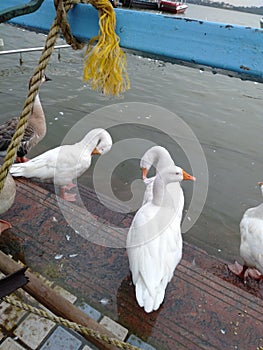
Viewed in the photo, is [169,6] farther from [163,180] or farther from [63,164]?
[163,180]

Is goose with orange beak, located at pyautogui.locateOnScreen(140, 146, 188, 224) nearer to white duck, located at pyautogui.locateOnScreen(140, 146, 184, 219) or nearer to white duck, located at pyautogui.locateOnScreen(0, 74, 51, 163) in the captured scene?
white duck, located at pyautogui.locateOnScreen(140, 146, 184, 219)

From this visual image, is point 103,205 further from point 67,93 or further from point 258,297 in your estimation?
point 67,93

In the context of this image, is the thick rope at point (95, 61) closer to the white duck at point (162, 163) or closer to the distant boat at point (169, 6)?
the white duck at point (162, 163)

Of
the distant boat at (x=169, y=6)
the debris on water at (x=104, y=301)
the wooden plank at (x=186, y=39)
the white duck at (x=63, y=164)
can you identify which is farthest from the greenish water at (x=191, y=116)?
the distant boat at (x=169, y=6)

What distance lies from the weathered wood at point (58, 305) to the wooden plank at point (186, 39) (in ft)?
3.88

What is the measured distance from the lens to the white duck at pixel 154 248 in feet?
6.91

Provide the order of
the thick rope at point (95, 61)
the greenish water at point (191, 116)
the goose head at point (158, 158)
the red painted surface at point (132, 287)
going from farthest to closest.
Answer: the greenish water at point (191, 116), the goose head at point (158, 158), the red painted surface at point (132, 287), the thick rope at point (95, 61)

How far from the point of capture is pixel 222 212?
450cm

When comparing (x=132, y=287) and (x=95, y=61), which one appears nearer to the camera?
(x=95, y=61)

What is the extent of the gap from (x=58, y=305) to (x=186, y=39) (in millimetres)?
1315

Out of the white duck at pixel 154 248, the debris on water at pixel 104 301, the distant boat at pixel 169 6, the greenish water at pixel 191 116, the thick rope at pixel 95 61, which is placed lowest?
the greenish water at pixel 191 116

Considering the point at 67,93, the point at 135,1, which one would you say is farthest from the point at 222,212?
the point at 135,1

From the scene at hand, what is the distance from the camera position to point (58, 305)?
1486 millimetres

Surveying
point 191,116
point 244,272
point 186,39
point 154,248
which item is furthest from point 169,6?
point 186,39
